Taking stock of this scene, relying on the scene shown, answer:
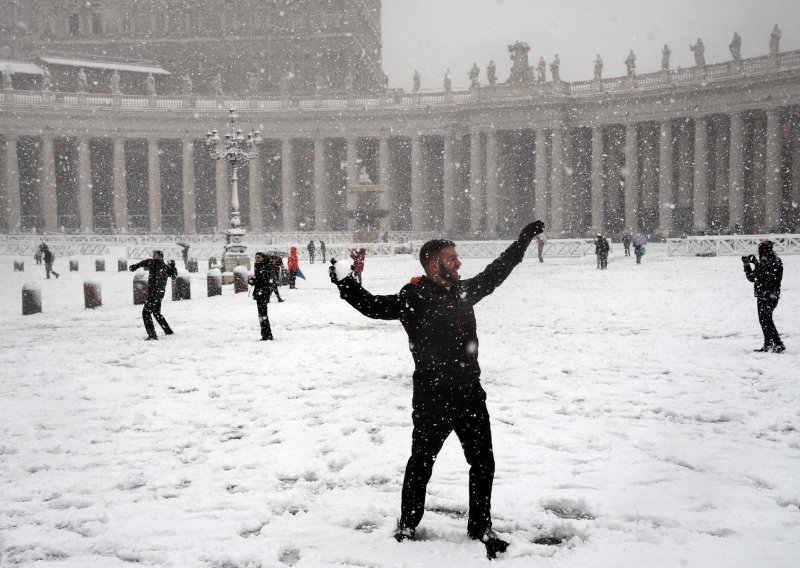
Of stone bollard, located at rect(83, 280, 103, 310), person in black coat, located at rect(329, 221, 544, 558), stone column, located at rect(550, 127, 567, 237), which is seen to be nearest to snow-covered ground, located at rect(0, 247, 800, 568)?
person in black coat, located at rect(329, 221, 544, 558)

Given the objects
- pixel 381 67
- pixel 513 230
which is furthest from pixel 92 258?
pixel 381 67

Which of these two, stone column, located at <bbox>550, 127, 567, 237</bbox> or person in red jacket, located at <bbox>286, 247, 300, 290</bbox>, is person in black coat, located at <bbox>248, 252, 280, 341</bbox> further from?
stone column, located at <bbox>550, 127, 567, 237</bbox>

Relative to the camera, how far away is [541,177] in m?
63.2

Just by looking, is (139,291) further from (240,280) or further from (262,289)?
(262,289)

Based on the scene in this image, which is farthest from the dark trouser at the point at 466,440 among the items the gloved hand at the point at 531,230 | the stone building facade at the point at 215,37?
the stone building facade at the point at 215,37

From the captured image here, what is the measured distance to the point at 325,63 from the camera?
79625 millimetres

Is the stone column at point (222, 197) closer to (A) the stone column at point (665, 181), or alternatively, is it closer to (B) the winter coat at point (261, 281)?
(A) the stone column at point (665, 181)

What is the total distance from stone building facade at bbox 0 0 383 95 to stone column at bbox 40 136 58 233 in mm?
18751

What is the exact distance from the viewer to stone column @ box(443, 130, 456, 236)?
6625cm

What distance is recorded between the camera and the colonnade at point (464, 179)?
57.9m

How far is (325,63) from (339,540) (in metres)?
78.8

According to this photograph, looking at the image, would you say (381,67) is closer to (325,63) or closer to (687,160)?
(325,63)

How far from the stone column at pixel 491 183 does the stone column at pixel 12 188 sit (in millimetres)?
38580

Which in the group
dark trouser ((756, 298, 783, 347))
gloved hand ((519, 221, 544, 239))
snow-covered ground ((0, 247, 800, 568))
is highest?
gloved hand ((519, 221, 544, 239))
